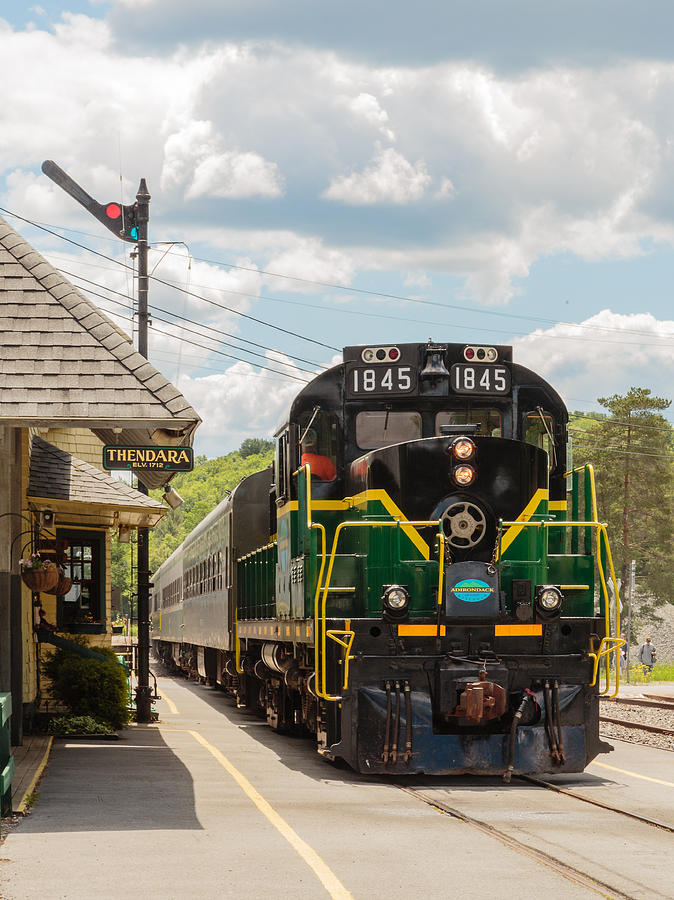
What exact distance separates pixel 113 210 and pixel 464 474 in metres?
11.0

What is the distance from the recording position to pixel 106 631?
69.0 ft

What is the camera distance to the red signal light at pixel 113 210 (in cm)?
2052

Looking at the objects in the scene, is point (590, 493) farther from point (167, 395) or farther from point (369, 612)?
point (167, 395)

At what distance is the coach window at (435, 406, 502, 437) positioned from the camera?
41.6 feet

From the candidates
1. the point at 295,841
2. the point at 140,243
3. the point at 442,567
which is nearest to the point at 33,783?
the point at 295,841

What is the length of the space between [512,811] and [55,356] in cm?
533

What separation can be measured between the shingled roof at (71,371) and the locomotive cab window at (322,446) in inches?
82.3

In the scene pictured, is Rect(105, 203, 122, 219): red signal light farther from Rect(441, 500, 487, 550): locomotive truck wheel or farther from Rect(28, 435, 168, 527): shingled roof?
Rect(441, 500, 487, 550): locomotive truck wheel

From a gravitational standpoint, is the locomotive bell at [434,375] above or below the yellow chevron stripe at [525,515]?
above

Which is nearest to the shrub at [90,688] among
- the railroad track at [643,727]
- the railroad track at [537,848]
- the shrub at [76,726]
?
the shrub at [76,726]

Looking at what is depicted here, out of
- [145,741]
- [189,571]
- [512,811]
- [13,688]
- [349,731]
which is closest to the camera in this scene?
[512,811]

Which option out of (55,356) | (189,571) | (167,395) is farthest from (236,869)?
(189,571)

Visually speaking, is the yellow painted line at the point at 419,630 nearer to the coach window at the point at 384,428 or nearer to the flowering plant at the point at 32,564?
the coach window at the point at 384,428

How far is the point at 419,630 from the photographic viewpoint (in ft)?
37.2
